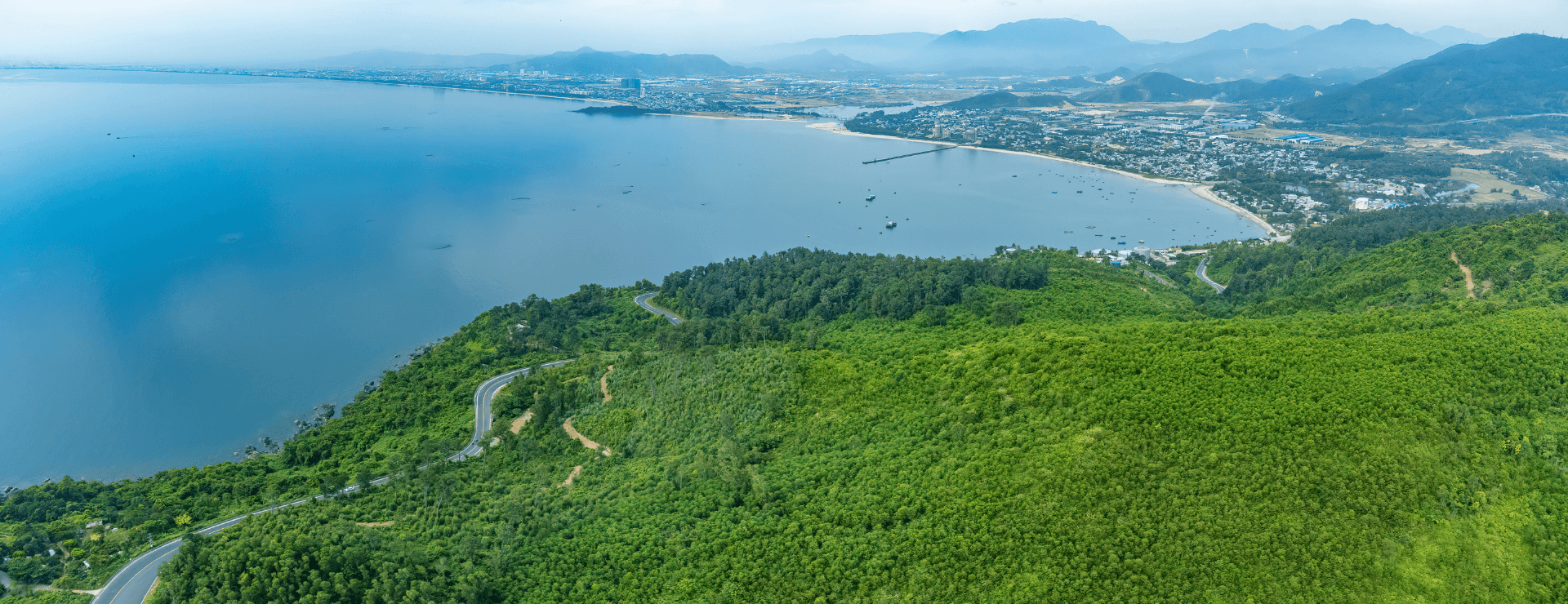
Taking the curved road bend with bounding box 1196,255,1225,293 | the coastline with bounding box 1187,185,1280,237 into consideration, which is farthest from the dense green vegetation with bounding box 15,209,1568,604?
the coastline with bounding box 1187,185,1280,237

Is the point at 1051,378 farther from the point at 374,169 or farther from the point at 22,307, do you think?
the point at 374,169

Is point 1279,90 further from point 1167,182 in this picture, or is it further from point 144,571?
point 144,571

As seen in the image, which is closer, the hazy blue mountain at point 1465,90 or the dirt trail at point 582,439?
the dirt trail at point 582,439

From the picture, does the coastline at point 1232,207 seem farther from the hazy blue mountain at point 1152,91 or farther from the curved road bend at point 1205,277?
the hazy blue mountain at point 1152,91

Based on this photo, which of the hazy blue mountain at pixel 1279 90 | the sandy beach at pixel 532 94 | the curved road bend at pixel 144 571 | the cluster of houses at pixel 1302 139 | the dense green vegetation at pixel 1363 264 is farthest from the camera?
the hazy blue mountain at pixel 1279 90

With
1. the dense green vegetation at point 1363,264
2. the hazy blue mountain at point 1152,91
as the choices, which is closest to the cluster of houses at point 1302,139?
the dense green vegetation at point 1363,264

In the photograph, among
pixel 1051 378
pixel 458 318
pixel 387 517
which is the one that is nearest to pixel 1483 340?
pixel 1051 378
